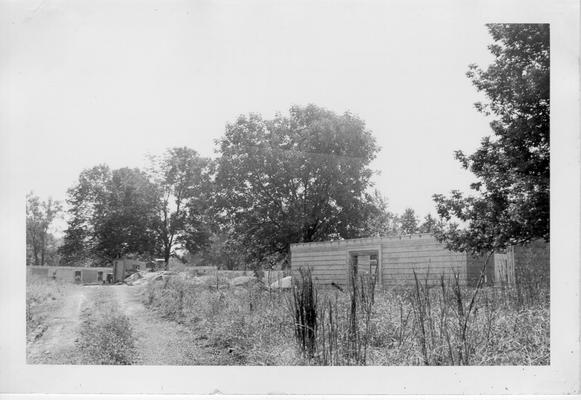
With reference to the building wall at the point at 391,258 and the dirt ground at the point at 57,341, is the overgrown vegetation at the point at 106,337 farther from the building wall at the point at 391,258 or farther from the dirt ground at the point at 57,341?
the building wall at the point at 391,258

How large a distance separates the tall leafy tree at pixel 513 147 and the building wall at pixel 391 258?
0.32 m

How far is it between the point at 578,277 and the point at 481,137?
1358mm

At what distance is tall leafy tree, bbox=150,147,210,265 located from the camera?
4.83 metres

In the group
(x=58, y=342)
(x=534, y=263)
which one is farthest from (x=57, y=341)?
(x=534, y=263)

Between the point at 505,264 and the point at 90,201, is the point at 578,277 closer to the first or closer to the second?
the point at 505,264

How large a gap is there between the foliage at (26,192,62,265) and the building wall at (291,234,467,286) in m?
2.12

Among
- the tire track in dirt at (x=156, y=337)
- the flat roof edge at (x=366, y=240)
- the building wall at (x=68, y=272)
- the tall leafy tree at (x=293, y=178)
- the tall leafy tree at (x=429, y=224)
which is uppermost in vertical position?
the tall leafy tree at (x=293, y=178)

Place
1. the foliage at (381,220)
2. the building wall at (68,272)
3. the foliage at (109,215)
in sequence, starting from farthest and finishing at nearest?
the foliage at (381,220) < the foliage at (109,215) < the building wall at (68,272)

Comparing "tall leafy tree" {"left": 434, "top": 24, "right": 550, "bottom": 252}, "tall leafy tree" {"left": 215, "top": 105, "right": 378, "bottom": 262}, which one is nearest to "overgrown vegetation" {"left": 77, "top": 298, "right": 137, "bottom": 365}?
"tall leafy tree" {"left": 215, "top": 105, "right": 378, "bottom": 262}

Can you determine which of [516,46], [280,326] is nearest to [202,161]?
[280,326]

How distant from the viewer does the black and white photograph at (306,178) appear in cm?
432

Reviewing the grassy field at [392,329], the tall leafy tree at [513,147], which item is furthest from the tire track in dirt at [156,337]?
the tall leafy tree at [513,147]

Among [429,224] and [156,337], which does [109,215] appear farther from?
[429,224]

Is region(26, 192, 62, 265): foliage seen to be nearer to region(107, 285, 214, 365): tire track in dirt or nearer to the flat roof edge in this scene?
region(107, 285, 214, 365): tire track in dirt
